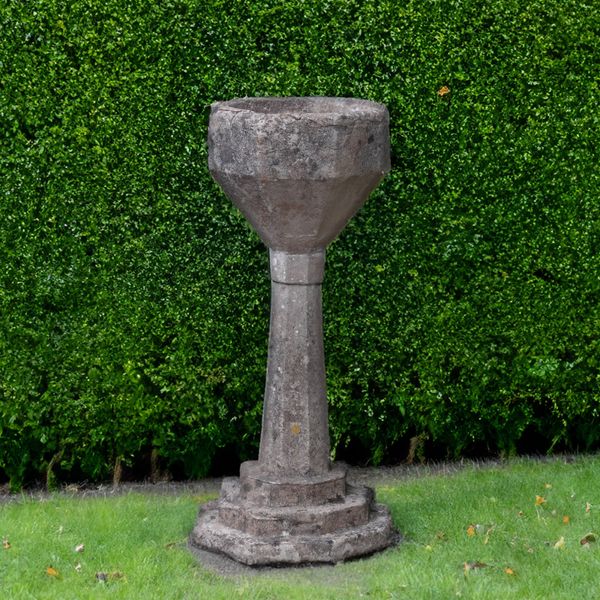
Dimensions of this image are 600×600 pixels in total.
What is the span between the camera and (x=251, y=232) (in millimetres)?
7312

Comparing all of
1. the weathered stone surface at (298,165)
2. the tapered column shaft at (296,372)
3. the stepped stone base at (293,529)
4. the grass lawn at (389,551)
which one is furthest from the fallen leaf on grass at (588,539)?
the weathered stone surface at (298,165)

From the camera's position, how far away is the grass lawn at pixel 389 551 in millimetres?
5938

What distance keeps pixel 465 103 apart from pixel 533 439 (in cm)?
208

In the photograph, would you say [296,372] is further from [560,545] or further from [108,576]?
[560,545]

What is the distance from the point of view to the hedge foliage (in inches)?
282

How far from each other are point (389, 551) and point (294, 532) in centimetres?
47

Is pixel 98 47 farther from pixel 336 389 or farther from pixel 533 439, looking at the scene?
pixel 533 439

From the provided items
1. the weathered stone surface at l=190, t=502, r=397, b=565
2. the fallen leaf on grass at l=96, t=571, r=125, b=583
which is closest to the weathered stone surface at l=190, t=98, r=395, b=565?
the weathered stone surface at l=190, t=502, r=397, b=565

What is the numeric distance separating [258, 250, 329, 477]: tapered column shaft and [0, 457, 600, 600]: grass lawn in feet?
1.76

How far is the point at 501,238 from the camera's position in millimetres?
7488

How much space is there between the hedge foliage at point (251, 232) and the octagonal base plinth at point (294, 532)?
43.6 inches

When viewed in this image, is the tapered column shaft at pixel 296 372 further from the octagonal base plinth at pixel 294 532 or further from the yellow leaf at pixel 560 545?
the yellow leaf at pixel 560 545

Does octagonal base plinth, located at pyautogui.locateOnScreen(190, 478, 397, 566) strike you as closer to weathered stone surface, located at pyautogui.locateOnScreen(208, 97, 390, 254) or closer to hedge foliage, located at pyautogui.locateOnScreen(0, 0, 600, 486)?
hedge foliage, located at pyautogui.locateOnScreen(0, 0, 600, 486)

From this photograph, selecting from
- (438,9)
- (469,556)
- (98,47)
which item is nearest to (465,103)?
(438,9)
